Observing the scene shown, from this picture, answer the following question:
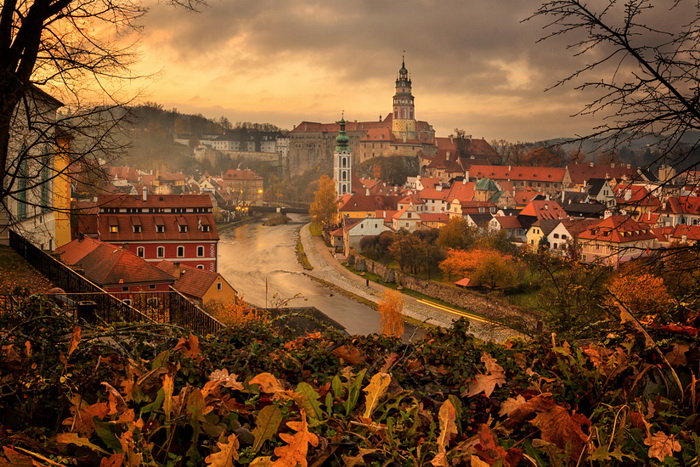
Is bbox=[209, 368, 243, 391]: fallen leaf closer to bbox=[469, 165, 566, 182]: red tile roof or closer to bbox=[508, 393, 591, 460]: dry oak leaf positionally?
bbox=[508, 393, 591, 460]: dry oak leaf

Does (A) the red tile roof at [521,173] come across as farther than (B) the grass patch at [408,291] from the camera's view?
Yes

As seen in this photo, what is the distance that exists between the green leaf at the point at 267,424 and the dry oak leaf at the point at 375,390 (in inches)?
11.8

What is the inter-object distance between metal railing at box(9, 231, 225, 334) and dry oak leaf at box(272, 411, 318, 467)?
3423 millimetres

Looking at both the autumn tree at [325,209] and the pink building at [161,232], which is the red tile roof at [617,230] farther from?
the autumn tree at [325,209]

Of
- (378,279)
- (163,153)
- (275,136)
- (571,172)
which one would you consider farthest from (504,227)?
(275,136)

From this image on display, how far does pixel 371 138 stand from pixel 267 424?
99130 millimetres

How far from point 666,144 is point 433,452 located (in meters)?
2.78

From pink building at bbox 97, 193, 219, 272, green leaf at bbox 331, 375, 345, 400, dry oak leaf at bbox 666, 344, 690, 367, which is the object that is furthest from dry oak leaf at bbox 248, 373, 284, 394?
pink building at bbox 97, 193, 219, 272

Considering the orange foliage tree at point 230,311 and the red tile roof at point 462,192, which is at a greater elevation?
the red tile roof at point 462,192

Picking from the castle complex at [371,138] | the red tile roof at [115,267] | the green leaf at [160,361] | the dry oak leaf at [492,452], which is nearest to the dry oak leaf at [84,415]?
the green leaf at [160,361]

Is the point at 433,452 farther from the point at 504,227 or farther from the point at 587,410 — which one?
the point at 504,227

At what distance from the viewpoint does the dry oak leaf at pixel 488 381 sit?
2236mm

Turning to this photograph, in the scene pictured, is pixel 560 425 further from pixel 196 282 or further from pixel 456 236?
pixel 456 236

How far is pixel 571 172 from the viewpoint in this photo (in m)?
72.9
